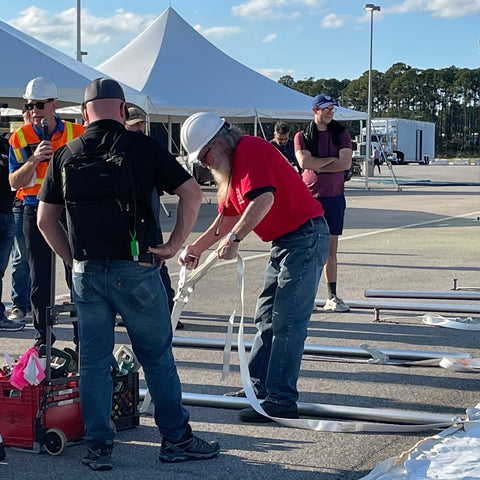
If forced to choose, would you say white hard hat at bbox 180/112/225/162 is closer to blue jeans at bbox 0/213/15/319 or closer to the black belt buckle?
the black belt buckle

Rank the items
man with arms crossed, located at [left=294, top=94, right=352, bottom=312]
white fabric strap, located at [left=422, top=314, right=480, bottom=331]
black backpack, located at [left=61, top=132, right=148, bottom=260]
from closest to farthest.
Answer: black backpack, located at [left=61, top=132, right=148, bottom=260], white fabric strap, located at [left=422, top=314, right=480, bottom=331], man with arms crossed, located at [left=294, top=94, right=352, bottom=312]

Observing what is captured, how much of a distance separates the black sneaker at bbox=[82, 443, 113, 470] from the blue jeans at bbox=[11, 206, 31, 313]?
12.7 feet

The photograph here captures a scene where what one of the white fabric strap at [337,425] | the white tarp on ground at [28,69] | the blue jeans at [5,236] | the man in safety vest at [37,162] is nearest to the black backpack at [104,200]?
the white fabric strap at [337,425]

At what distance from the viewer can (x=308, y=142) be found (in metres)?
8.47

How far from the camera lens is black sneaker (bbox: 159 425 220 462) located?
4.38 m

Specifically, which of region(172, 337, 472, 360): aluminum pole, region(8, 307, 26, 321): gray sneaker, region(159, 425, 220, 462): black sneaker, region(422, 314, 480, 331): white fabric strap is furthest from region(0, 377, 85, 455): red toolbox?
region(422, 314, 480, 331): white fabric strap

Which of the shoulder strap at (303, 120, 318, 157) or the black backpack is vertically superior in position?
the shoulder strap at (303, 120, 318, 157)

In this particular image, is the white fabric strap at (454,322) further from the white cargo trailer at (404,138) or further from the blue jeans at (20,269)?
the white cargo trailer at (404,138)

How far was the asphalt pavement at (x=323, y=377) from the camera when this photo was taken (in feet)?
14.2

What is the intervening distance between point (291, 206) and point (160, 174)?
1.04 m

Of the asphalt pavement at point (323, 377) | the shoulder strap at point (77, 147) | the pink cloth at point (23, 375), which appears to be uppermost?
the shoulder strap at point (77, 147)

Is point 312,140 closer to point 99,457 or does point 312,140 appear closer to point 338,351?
point 338,351

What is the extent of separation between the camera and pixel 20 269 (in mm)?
7988

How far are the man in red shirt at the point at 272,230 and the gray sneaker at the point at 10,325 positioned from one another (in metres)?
3.20
